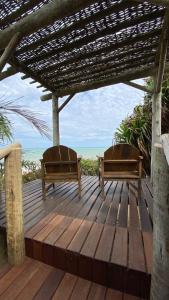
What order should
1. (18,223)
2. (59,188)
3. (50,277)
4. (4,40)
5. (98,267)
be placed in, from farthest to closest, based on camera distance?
(59,188) → (4,40) → (18,223) → (50,277) → (98,267)

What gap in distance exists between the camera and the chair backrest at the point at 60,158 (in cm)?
367

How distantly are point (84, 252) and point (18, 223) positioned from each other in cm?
66

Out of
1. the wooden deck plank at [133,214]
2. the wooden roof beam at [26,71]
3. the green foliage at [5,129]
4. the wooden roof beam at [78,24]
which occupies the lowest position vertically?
the wooden deck plank at [133,214]

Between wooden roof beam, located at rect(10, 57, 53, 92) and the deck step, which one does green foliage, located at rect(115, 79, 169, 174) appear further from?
the deck step

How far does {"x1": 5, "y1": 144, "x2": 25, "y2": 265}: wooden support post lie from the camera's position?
6.36ft

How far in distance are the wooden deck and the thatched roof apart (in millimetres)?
2149

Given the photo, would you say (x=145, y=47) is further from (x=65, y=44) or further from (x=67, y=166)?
(x=67, y=166)

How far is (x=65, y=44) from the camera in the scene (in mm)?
3400

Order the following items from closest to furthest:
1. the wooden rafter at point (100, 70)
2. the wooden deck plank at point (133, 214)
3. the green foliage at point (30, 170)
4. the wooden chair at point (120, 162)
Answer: the wooden deck plank at point (133, 214)
the wooden chair at point (120, 162)
the wooden rafter at point (100, 70)
the green foliage at point (30, 170)

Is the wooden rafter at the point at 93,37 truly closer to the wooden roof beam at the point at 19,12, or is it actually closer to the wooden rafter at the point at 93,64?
the wooden rafter at the point at 93,64

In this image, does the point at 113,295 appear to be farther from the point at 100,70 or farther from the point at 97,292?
the point at 100,70

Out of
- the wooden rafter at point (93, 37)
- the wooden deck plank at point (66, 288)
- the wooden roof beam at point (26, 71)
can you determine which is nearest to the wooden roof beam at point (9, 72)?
the wooden roof beam at point (26, 71)

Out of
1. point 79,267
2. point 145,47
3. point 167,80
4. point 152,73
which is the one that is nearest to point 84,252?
point 79,267

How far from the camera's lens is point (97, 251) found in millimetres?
1781
